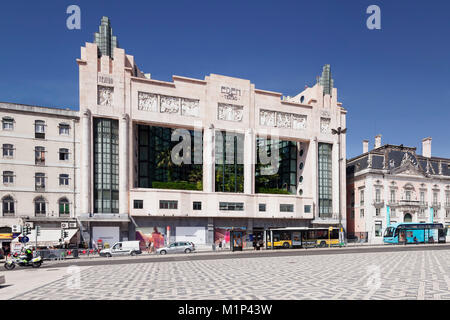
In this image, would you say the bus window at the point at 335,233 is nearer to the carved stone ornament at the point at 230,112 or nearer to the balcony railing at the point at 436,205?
the carved stone ornament at the point at 230,112

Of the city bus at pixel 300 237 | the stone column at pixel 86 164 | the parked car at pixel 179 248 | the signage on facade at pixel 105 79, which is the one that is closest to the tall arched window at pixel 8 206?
the stone column at pixel 86 164

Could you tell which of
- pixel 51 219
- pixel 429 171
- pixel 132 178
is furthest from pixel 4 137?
pixel 429 171

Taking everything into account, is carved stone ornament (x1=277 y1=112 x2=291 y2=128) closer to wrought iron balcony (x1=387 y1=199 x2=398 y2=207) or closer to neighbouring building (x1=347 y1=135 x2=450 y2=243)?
neighbouring building (x1=347 y1=135 x2=450 y2=243)

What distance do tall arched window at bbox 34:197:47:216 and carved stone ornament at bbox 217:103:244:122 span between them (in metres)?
27.2

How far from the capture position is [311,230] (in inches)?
1777

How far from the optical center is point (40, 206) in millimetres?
44125

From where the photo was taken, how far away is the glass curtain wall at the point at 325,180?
59312mm

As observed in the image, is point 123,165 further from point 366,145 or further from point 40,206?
point 366,145

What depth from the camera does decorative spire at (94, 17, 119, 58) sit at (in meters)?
48.5

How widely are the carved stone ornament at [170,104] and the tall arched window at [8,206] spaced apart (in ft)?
74.8

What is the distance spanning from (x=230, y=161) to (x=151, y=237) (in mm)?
17299

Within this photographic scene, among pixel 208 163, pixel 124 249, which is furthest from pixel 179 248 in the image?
pixel 208 163
